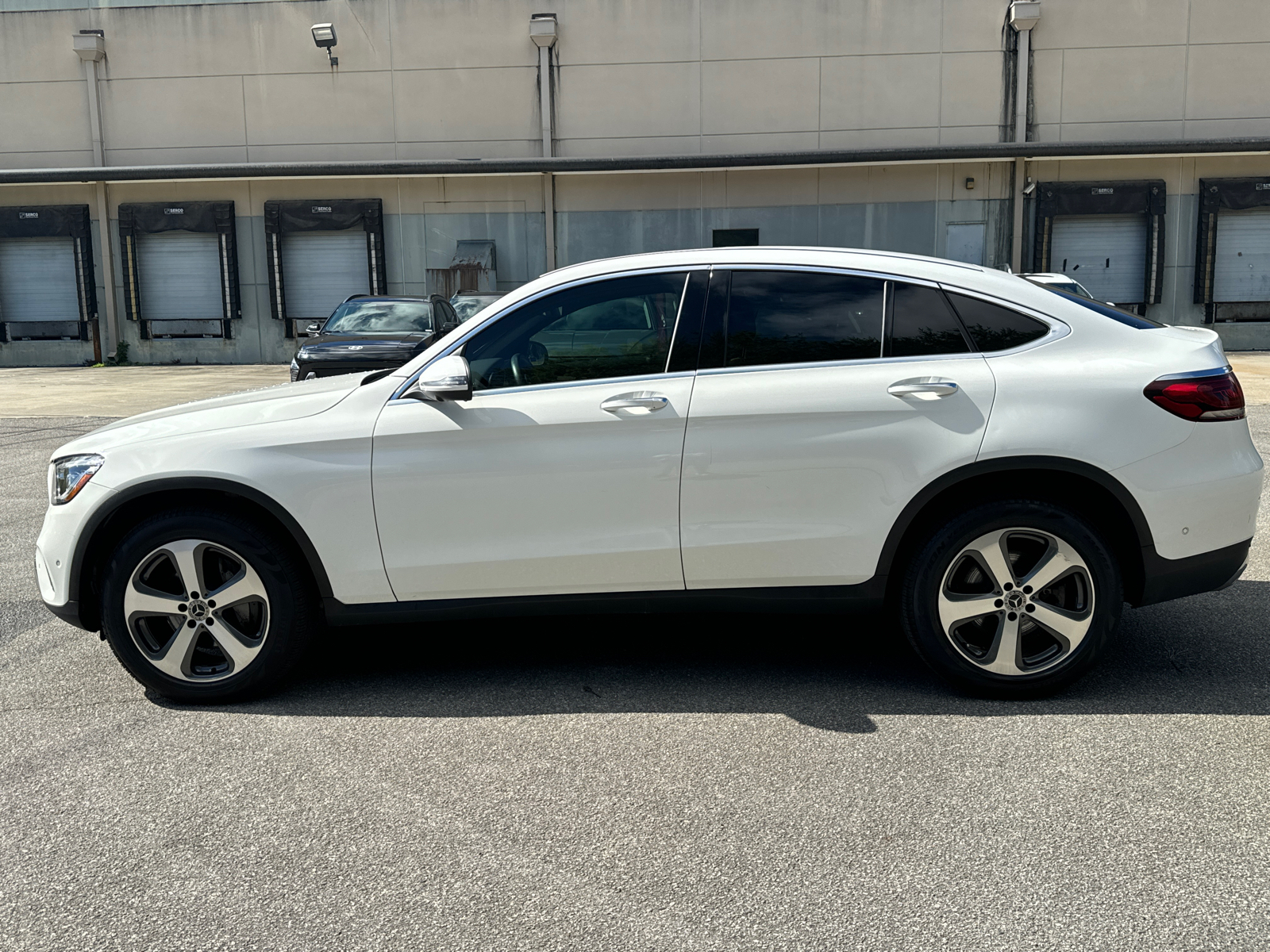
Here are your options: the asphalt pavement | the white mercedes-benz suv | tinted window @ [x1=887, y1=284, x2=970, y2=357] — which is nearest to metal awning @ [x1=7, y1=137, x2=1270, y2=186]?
the asphalt pavement

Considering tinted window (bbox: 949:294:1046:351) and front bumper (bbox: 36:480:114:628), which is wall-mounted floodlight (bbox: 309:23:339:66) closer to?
front bumper (bbox: 36:480:114:628)

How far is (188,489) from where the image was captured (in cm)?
422

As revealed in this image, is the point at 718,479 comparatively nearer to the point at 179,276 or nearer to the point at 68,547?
the point at 68,547

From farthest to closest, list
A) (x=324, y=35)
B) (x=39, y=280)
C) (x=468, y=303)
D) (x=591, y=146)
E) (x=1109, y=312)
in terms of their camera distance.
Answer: (x=39, y=280)
(x=591, y=146)
(x=324, y=35)
(x=468, y=303)
(x=1109, y=312)

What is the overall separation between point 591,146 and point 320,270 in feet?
22.1

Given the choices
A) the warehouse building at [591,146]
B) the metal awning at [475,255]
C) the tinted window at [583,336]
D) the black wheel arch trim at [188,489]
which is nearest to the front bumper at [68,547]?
the black wheel arch trim at [188,489]

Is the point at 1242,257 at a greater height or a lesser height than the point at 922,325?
greater

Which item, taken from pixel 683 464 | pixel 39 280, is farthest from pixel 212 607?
pixel 39 280

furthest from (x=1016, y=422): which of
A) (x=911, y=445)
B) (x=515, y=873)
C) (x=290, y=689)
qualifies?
(x=290, y=689)

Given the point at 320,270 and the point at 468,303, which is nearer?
the point at 468,303

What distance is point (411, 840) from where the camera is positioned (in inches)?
123

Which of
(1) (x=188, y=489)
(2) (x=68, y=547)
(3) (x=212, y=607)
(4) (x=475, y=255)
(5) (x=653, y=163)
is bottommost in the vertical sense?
(3) (x=212, y=607)

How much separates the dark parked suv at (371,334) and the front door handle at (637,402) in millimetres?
8100

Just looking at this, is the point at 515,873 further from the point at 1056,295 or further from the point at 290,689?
the point at 1056,295
